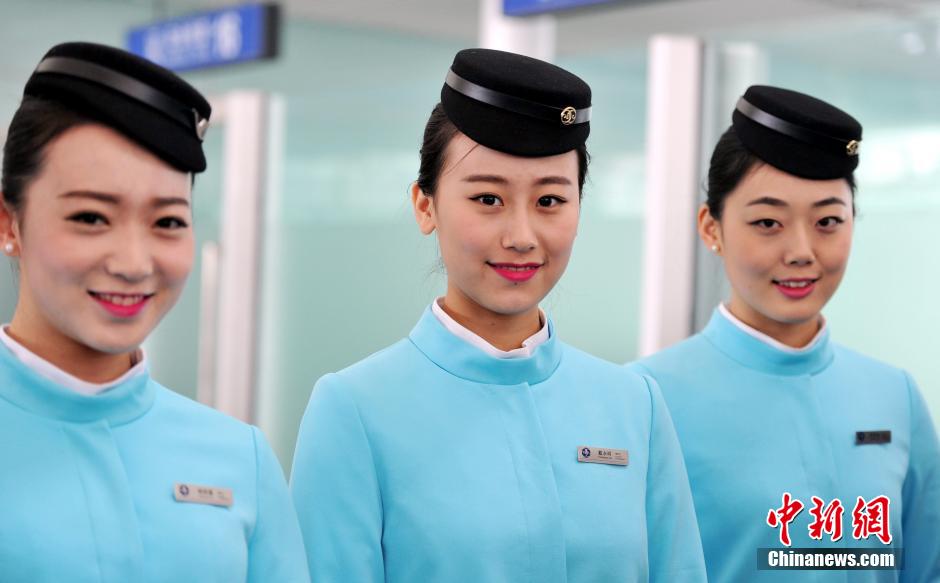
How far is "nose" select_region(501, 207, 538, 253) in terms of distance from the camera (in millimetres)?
2084

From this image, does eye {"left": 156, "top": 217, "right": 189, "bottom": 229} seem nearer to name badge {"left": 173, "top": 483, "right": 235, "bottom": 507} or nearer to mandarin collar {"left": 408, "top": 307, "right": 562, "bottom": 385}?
name badge {"left": 173, "top": 483, "right": 235, "bottom": 507}

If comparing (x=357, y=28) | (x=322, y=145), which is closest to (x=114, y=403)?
(x=322, y=145)

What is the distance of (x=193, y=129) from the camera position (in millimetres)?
1887

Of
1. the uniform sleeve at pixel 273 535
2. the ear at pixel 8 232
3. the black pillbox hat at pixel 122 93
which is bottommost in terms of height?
the uniform sleeve at pixel 273 535

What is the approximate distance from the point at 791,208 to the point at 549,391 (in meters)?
0.67

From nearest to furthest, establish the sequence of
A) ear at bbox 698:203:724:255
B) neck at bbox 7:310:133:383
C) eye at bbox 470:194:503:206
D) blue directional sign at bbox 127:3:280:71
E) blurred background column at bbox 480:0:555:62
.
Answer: neck at bbox 7:310:133:383 < eye at bbox 470:194:503:206 < ear at bbox 698:203:724:255 < blurred background column at bbox 480:0:555:62 < blue directional sign at bbox 127:3:280:71

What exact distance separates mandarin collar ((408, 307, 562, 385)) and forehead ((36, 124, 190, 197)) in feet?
1.84

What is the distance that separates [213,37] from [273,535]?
4547 mm

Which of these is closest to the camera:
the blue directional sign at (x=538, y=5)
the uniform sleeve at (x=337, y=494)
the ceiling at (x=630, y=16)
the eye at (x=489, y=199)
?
the uniform sleeve at (x=337, y=494)

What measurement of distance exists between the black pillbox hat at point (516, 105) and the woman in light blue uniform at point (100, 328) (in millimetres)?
460

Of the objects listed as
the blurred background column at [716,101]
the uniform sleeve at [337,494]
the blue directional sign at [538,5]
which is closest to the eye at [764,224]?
the uniform sleeve at [337,494]

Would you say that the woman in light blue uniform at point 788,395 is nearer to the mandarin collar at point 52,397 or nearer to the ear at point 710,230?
the ear at point 710,230

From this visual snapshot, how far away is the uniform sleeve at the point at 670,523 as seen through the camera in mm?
2213

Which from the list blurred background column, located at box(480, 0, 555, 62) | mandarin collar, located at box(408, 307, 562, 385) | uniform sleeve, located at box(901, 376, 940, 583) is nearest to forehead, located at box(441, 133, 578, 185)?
mandarin collar, located at box(408, 307, 562, 385)
